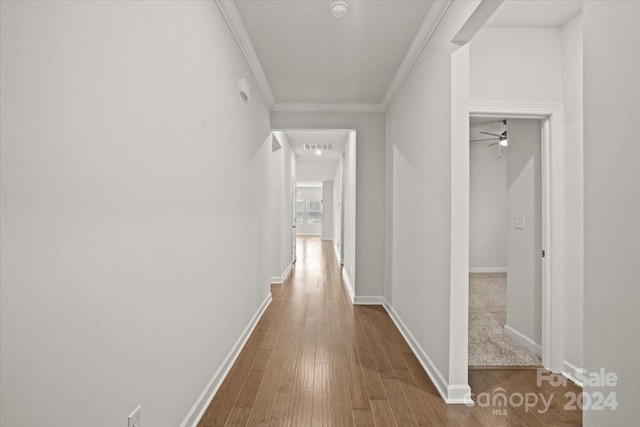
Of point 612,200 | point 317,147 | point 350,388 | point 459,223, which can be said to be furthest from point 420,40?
point 317,147

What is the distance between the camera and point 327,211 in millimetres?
13438

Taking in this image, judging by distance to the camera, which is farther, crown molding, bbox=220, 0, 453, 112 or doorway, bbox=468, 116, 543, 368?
doorway, bbox=468, 116, 543, 368

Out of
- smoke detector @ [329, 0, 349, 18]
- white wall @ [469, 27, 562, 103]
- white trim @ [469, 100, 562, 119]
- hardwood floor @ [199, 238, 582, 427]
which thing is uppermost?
smoke detector @ [329, 0, 349, 18]

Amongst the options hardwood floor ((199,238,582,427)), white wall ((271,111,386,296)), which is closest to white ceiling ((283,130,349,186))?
white wall ((271,111,386,296))

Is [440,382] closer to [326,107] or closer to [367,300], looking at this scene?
[367,300]

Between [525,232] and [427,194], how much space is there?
113cm

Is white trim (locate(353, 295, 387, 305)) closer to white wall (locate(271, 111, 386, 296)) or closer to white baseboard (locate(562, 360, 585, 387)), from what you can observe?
white wall (locate(271, 111, 386, 296))

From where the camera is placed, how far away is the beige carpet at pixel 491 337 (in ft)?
8.81

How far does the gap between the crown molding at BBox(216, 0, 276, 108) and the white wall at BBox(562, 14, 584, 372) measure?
8.71 ft

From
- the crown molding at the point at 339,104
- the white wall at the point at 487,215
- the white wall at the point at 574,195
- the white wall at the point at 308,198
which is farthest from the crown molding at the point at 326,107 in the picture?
the white wall at the point at 308,198

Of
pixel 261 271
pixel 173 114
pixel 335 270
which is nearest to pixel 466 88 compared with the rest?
pixel 173 114

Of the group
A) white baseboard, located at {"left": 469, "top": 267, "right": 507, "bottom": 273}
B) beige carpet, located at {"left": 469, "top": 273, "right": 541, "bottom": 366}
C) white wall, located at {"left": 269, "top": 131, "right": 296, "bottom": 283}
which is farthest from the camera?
white baseboard, located at {"left": 469, "top": 267, "right": 507, "bottom": 273}

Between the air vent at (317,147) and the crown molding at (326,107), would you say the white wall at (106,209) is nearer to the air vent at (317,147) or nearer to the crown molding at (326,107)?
the crown molding at (326,107)

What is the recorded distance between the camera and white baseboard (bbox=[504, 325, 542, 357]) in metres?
2.77
